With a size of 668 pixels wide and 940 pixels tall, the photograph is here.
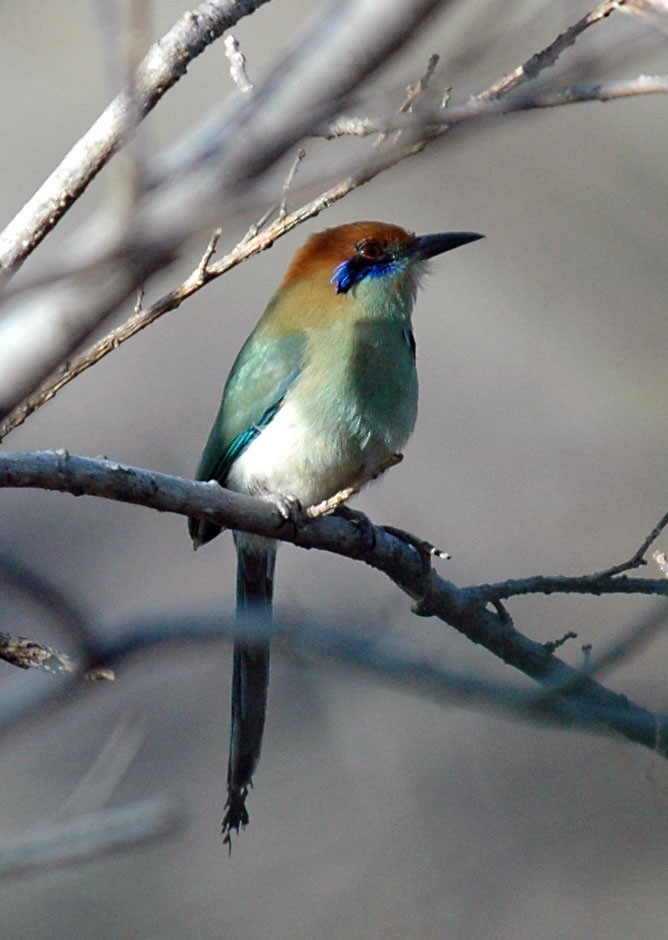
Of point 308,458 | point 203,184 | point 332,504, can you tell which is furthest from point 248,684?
point 203,184

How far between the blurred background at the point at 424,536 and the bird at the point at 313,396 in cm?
22

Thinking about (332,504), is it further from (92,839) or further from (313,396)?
(313,396)

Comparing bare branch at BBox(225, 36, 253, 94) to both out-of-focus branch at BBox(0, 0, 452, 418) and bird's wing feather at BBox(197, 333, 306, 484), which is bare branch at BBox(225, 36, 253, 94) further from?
out-of-focus branch at BBox(0, 0, 452, 418)

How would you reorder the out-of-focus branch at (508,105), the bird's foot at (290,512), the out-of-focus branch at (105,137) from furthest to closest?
the bird's foot at (290,512) < the out-of-focus branch at (105,137) < the out-of-focus branch at (508,105)

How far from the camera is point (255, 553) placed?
431cm

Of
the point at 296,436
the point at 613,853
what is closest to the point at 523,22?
the point at 296,436

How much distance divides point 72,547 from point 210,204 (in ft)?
Answer: 18.4

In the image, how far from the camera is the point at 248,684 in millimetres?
4180

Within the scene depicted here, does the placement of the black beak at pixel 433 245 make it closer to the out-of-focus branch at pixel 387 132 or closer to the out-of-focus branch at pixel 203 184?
the out-of-focus branch at pixel 387 132

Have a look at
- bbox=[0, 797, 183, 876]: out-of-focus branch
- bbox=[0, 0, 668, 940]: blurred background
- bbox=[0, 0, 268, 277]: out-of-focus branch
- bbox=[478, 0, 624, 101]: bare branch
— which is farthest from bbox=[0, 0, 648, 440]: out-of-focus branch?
bbox=[0, 797, 183, 876]: out-of-focus branch

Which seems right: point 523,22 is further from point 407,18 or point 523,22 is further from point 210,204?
point 210,204

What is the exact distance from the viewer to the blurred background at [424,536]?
174 inches

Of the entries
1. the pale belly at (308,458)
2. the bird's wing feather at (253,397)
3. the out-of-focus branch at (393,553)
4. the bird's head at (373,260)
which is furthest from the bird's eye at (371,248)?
the out-of-focus branch at (393,553)

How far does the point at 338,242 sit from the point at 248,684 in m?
1.55
